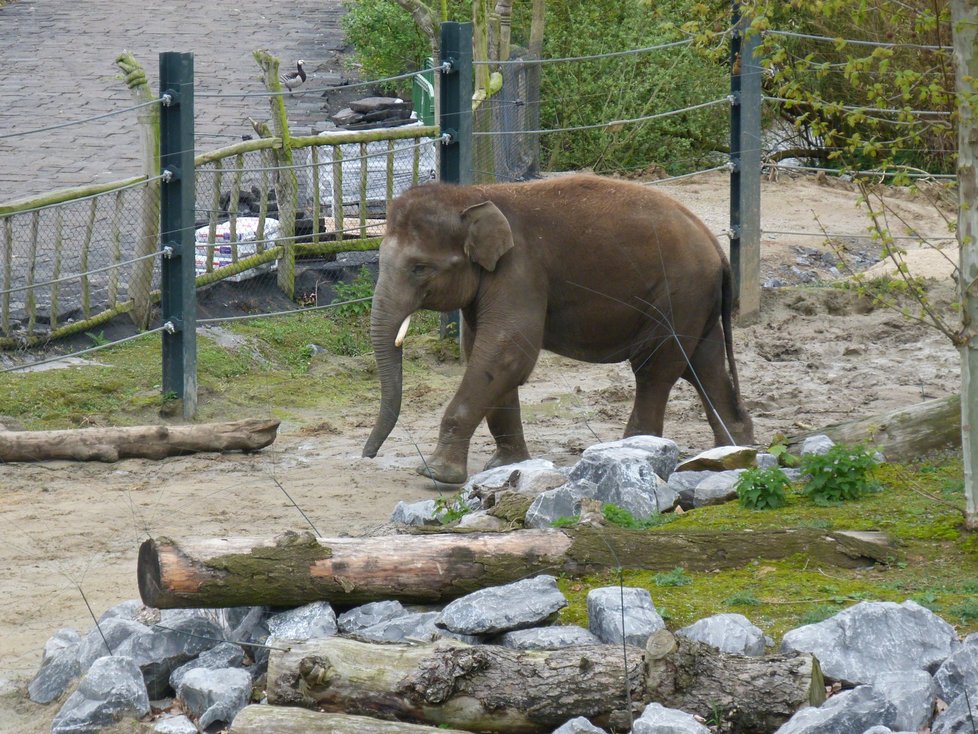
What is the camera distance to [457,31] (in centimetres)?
985

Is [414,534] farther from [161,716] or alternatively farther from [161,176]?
[161,176]

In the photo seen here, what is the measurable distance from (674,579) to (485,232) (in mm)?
2911

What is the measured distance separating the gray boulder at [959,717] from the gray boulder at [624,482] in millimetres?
2032

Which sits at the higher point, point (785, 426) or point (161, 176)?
point (161, 176)

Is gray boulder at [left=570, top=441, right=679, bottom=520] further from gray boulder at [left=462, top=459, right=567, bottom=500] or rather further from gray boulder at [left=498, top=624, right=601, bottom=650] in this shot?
gray boulder at [left=498, top=624, right=601, bottom=650]

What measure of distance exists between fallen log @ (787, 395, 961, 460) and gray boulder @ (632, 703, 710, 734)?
290 cm

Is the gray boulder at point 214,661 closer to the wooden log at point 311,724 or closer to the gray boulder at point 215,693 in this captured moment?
the gray boulder at point 215,693

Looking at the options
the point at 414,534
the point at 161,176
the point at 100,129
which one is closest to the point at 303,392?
the point at 161,176

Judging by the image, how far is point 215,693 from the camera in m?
4.20

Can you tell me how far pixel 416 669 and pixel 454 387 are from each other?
17.8 feet

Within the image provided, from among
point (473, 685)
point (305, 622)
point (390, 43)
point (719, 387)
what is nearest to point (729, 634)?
point (473, 685)

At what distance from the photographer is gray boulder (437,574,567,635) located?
14.2ft

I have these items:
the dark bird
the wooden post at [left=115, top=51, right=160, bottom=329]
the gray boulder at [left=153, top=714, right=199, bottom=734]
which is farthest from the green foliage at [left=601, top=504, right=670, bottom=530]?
the dark bird

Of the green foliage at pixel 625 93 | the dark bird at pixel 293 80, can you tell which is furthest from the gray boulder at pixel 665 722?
the dark bird at pixel 293 80
